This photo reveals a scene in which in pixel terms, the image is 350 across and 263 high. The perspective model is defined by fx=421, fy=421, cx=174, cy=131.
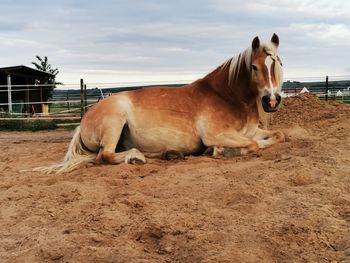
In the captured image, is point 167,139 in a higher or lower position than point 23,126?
higher

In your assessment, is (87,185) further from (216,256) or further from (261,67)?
(261,67)

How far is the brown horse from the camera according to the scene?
5.80 metres

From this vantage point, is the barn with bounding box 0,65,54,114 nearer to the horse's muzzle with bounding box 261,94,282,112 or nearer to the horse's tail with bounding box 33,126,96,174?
the horse's tail with bounding box 33,126,96,174

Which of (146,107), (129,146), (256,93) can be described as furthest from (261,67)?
(129,146)

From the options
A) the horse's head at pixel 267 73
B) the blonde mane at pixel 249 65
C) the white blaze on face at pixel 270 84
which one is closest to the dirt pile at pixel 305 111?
the blonde mane at pixel 249 65

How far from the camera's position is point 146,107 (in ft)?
20.0

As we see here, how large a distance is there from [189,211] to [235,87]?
3142mm

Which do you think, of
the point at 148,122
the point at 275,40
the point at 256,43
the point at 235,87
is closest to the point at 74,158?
the point at 148,122

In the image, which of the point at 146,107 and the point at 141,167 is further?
the point at 146,107

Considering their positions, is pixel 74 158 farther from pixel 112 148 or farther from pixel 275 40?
pixel 275 40

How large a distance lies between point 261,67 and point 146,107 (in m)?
1.72

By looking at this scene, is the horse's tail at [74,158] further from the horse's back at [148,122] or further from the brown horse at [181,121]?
the horse's back at [148,122]

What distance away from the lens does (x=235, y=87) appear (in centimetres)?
618

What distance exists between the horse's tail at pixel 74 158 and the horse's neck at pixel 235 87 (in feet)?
6.90
